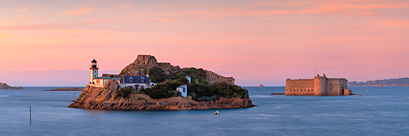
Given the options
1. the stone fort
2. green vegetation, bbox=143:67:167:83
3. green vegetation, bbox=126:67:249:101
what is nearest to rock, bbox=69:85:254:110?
green vegetation, bbox=126:67:249:101

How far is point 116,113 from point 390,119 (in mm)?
41878

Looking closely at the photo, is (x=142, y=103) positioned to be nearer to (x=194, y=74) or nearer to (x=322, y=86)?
(x=194, y=74)

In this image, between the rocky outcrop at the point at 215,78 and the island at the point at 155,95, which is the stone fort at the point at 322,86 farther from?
the island at the point at 155,95

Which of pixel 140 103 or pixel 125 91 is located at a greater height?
pixel 125 91

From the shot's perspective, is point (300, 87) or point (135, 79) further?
point (300, 87)

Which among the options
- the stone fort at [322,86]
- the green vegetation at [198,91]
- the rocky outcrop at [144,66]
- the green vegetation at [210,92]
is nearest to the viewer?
the green vegetation at [198,91]

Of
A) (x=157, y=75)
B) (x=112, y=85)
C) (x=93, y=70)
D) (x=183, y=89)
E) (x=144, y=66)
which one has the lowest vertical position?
(x=183, y=89)

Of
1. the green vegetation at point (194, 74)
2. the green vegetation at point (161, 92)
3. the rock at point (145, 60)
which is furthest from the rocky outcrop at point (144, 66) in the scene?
the green vegetation at point (161, 92)

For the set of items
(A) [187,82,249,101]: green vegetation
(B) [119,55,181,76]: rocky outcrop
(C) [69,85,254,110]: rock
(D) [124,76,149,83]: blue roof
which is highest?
(B) [119,55,181,76]: rocky outcrop

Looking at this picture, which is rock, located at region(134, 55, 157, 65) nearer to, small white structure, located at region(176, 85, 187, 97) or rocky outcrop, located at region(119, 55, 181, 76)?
rocky outcrop, located at region(119, 55, 181, 76)

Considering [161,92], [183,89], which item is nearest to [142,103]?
[161,92]

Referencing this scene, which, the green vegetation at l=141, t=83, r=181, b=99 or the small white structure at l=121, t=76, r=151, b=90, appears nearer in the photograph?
the green vegetation at l=141, t=83, r=181, b=99

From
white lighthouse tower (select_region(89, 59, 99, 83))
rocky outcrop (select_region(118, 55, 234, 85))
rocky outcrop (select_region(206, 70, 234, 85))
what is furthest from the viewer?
rocky outcrop (select_region(206, 70, 234, 85))

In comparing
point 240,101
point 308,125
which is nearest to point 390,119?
point 308,125
